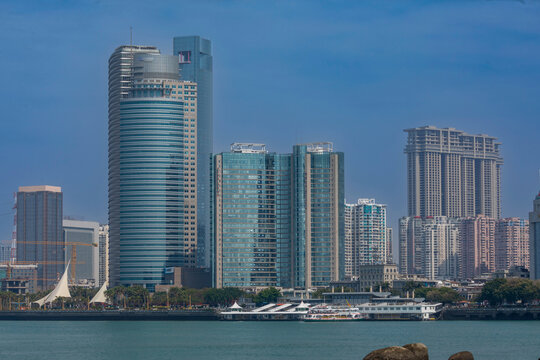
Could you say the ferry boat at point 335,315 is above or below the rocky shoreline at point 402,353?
below

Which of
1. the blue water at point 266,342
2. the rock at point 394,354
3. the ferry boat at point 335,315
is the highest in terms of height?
the rock at point 394,354

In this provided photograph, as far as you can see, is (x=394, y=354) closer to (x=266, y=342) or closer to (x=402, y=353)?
(x=402, y=353)

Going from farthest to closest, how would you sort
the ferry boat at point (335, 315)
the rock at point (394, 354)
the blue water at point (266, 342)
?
the ferry boat at point (335, 315)
the blue water at point (266, 342)
the rock at point (394, 354)

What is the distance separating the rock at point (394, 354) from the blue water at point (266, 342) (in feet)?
193

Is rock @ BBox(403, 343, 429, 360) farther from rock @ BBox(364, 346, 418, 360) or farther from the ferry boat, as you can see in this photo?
the ferry boat

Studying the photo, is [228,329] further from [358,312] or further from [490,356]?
[490,356]

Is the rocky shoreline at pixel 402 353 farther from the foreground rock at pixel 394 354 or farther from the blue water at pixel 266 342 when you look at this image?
the blue water at pixel 266 342

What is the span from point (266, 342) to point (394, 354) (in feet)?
299

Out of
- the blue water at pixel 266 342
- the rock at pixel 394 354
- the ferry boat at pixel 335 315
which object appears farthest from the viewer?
the ferry boat at pixel 335 315

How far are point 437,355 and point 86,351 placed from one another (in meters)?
38.9

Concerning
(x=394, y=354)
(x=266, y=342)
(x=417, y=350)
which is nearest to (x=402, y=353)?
(x=394, y=354)

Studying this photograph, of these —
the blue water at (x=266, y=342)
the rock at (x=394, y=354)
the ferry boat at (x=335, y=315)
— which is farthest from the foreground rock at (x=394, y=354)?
the ferry boat at (x=335, y=315)

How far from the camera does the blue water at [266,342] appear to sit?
105 metres

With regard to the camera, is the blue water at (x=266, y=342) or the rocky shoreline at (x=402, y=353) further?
the blue water at (x=266, y=342)
